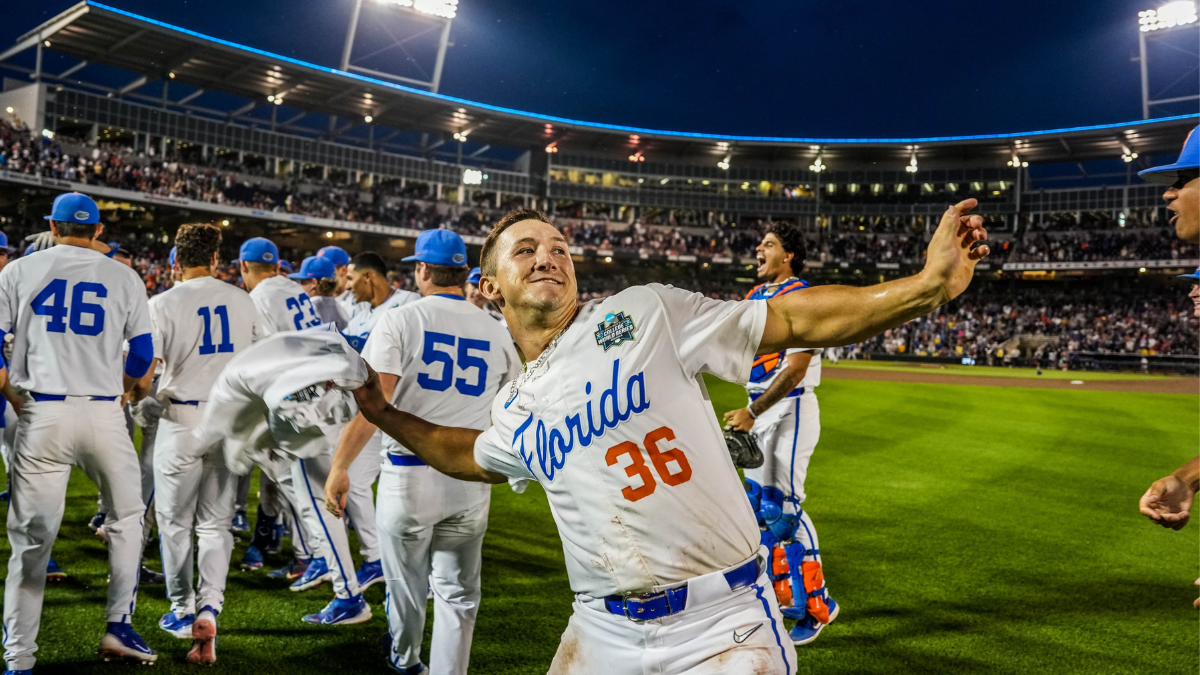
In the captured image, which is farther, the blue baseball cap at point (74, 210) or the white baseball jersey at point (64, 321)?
the blue baseball cap at point (74, 210)

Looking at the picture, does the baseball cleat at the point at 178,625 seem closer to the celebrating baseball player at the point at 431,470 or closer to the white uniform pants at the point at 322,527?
the white uniform pants at the point at 322,527

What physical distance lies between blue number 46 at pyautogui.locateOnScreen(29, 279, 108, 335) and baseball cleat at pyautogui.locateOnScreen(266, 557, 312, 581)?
7.75 feet

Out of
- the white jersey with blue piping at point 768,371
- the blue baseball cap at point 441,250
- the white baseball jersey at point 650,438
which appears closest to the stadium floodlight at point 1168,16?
the white jersey with blue piping at point 768,371

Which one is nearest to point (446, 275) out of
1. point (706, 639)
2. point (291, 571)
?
point (706, 639)

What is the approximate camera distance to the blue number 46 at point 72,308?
4.27 meters

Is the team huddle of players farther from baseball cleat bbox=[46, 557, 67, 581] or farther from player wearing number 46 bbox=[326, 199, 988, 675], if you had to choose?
baseball cleat bbox=[46, 557, 67, 581]

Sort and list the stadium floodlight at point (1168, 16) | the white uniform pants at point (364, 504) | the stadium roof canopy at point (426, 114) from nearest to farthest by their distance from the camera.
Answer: the white uniform pants at point (364, 504), the stadium roof canopy at point (426, 114), the stadium floodlight at point (1168, 16)

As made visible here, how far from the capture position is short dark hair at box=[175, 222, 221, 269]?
4.92 m

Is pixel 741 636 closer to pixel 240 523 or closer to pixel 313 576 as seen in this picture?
pixel 313 576

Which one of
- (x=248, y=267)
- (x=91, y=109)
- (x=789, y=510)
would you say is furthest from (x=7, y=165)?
(x=789, y=510)

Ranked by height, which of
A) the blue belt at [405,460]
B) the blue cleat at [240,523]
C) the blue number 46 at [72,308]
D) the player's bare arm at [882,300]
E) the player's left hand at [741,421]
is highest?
the player's bare arm at [882,300]

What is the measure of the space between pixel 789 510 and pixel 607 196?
48.1m

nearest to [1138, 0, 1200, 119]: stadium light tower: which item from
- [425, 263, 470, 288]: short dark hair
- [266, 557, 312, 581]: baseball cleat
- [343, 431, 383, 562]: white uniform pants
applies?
[343, 431, 383, 562]: white uniform pants

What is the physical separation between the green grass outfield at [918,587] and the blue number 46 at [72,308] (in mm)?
1796
